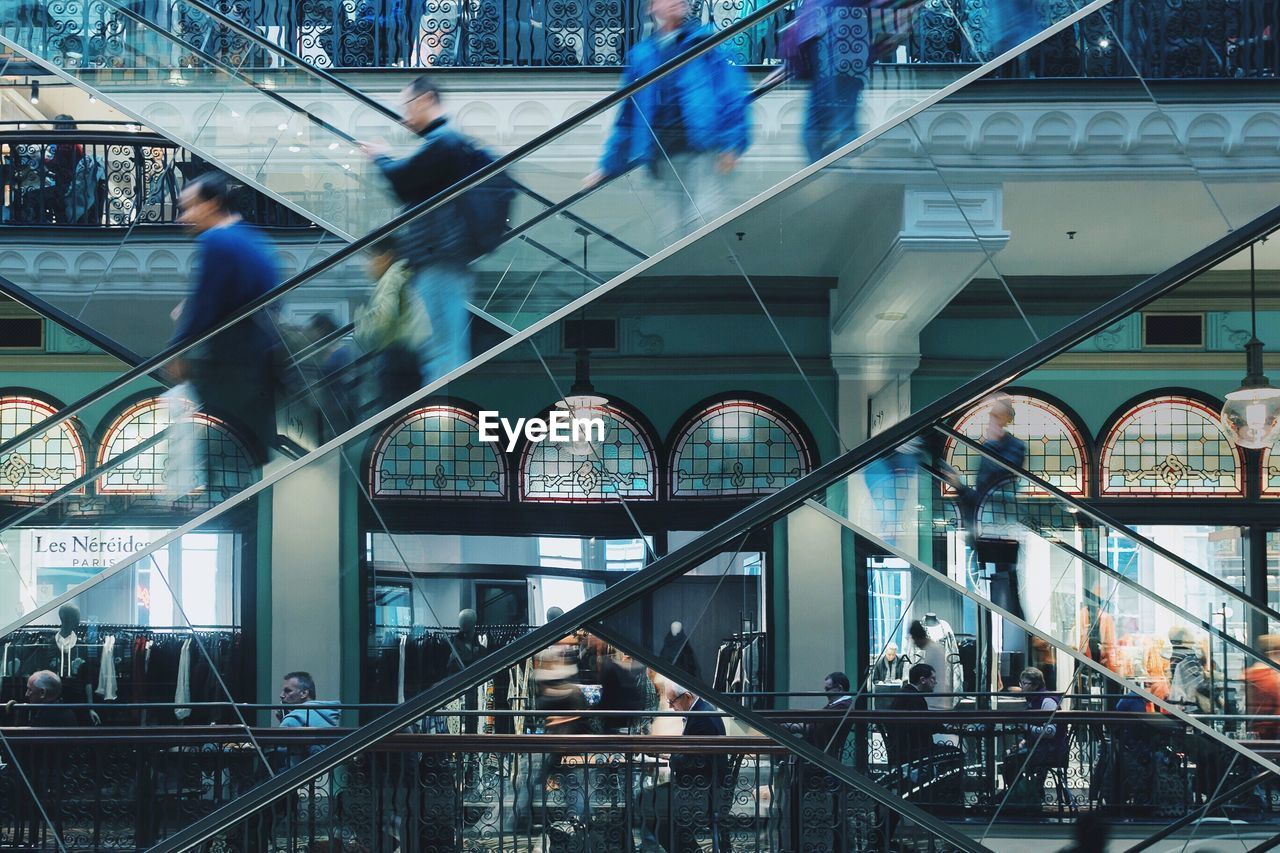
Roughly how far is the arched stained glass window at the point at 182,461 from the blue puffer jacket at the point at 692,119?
1909mm

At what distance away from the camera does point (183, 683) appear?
19.0 feet

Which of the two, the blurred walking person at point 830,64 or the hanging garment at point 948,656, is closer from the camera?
the blurred walking person at point 830,64

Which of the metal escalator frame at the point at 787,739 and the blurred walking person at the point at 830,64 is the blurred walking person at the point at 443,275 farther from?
the metal escalator frame at the point at 787,739

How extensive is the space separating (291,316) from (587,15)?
4.52 m

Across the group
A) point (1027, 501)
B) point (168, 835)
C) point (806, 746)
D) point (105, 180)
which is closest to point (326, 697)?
point (168, 835)

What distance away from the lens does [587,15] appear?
8633 mm

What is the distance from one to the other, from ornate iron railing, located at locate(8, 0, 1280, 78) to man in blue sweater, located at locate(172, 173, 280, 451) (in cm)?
120

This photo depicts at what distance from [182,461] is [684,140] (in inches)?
95.9

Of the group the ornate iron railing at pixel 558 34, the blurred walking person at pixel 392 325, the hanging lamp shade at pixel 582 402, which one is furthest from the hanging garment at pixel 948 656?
the blurred walking person at pixel 392 325

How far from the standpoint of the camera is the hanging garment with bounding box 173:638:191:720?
569 cm

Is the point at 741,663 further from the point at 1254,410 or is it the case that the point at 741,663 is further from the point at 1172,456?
the point at 1172,456

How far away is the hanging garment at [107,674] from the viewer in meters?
5.77

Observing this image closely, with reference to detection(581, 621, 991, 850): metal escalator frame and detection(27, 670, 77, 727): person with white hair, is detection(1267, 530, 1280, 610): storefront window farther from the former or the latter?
detection(27, 670, 77, 727): person with white hair

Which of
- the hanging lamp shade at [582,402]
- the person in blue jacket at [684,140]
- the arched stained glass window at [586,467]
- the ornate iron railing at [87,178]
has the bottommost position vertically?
the arched stained glass window at [586,467]
